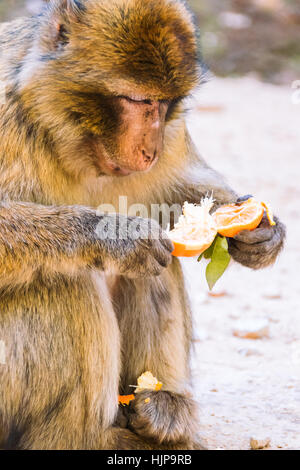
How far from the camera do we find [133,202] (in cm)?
367

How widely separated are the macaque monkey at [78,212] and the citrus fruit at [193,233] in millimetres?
125

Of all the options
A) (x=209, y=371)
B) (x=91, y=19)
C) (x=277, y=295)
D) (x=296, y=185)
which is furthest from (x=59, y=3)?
(x=296, y=185)

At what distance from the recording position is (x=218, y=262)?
3242 millimetres

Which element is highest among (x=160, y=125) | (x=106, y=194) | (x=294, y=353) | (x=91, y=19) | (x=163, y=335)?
(x=91, y=19)

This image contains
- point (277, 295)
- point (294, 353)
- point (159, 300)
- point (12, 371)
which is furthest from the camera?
point (277, 295)

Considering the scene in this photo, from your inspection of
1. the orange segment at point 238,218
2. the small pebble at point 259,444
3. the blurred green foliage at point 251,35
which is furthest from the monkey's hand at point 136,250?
the blurred green foliage at point 251,35

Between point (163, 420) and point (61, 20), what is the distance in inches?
66.6

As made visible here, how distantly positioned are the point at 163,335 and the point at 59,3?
58.7 inches

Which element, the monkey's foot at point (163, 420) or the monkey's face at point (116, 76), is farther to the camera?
the monkey's foot at point (163, 420)

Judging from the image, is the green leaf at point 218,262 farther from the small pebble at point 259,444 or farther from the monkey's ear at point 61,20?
the monkey's ear at point 61,20

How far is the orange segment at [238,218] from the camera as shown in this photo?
10.9ft

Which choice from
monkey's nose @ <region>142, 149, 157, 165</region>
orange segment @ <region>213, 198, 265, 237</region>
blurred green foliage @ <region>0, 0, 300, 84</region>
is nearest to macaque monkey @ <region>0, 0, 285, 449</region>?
monkey's nose @ <region>142, 149, 157, 165</region>

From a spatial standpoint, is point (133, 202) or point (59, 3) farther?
point (133, 202)

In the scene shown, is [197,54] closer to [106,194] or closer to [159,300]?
[106,194]
